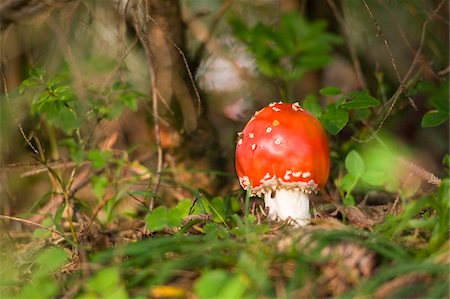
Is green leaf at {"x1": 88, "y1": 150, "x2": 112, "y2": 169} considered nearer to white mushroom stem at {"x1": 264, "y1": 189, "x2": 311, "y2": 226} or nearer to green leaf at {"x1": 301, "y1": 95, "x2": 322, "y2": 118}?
white mushroom stem at {"x1": 264, "y1": 189, "x2": 311, "y2": 226}

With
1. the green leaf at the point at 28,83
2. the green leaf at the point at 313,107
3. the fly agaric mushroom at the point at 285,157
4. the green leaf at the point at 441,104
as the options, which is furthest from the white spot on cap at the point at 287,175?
the green leaf at the point at 28,83

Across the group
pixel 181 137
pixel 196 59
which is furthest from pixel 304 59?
pixel 181 137

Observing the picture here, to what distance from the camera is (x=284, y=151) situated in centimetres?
212

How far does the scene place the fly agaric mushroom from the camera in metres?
2.12

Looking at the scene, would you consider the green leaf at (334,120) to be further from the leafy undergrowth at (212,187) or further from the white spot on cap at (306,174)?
the white spot on cap at (306,174)

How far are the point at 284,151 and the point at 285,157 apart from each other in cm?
2

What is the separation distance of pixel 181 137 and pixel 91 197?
66 centimetres

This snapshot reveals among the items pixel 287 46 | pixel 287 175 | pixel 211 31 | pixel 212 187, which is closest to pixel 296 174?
pixel 287 175

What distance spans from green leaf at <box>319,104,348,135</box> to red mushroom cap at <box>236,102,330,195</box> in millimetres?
116

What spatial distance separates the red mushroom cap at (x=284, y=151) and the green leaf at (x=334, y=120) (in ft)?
0.38

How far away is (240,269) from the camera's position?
4.67ft

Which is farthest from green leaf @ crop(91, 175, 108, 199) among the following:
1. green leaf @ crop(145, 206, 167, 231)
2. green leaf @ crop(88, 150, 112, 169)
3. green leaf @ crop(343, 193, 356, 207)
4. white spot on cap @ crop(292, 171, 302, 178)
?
green leaf @ crop(343, 193, 356, 207)

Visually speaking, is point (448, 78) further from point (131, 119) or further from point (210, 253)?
point (210, 253)

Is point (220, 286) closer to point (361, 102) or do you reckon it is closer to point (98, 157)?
point (361, 102)
